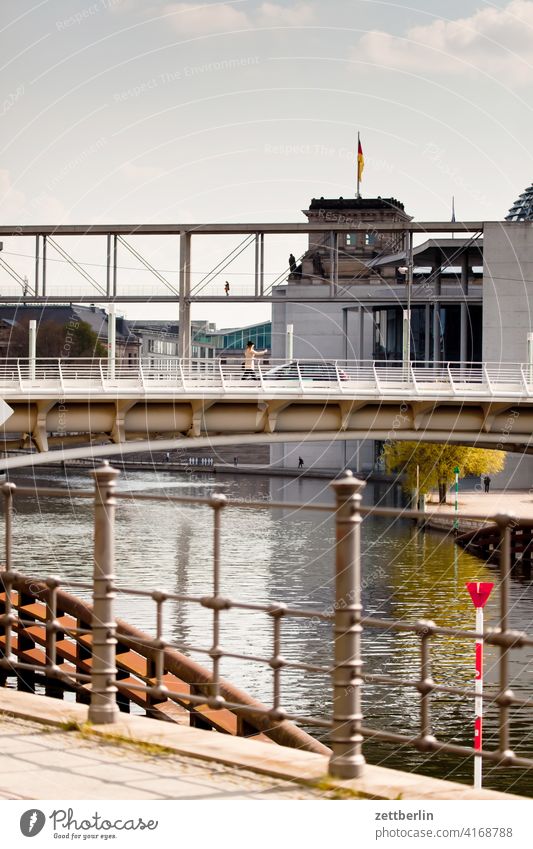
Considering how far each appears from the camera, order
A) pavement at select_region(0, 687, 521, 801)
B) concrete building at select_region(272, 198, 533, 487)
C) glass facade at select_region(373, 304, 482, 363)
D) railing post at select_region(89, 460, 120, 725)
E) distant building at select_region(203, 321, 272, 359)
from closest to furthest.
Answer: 1. pavement at select_region(0, 687, 521, 801)
2. railing post at select_region(89, 460, 120, 725)
3. concrete building at select_region(272, 198, 533, 487)
4. glass facade at select_region(373, 304, 482, 363)
5. distant building at select_region(203, 321, 272, 359)

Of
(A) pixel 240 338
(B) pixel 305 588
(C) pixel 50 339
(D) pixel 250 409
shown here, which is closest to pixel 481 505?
(D) pixel 250 409

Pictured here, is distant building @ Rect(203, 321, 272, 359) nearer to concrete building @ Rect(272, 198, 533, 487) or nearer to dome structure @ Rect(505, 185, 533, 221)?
concrete building @ Rect(272, 198, 533, 487)

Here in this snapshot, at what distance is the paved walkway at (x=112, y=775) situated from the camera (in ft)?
22.2

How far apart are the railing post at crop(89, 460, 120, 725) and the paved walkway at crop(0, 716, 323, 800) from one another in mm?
400

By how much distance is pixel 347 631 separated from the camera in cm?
719

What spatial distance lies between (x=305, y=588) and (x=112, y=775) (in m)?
33.7

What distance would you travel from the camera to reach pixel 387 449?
72812mm

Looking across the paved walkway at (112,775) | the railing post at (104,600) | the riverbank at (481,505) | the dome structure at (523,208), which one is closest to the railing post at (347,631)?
the paved walkway at (112,775)

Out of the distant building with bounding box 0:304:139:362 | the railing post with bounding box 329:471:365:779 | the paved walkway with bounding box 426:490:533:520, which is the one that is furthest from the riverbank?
the railing post with bounding box 329:471:365:779

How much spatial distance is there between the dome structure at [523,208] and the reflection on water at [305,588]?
1876 inches

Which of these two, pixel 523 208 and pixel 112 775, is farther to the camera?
pixel 523 208

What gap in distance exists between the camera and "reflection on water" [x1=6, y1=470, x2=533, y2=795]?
1021 inches

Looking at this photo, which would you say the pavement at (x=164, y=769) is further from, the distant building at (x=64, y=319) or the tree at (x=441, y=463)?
the distant building at (x=64, y=319)

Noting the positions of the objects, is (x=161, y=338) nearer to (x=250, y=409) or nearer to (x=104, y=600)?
(x=250, y=409)
